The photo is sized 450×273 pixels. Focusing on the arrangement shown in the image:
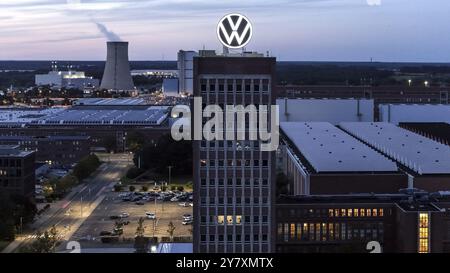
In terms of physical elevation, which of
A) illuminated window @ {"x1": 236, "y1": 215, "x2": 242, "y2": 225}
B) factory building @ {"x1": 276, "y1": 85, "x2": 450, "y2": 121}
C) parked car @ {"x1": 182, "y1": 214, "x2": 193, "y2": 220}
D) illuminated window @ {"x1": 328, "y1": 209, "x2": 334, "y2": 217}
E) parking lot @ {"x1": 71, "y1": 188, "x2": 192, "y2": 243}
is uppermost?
factory building @ {"x1": 276, "y1": 85, "x2": 450, "y2": 121}

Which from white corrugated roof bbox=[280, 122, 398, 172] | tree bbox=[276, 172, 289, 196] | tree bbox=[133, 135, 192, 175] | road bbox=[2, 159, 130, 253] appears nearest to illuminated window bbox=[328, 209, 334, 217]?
white corrugated roof bbox=[280, 122, 398, 172]

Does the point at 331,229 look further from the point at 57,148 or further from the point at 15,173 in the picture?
the point at 57,148

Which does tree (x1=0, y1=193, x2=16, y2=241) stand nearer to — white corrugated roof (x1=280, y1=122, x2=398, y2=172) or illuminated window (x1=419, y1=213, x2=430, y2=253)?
white corrugated roof (x1=280, y1=122, x2=398, y2=172)

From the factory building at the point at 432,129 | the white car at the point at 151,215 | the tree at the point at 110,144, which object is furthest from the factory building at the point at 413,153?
the tree at the point at 110,144

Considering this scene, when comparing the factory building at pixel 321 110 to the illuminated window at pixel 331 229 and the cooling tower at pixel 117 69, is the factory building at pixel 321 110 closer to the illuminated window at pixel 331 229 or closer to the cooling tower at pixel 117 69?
the cooling tower at pixel 117 69

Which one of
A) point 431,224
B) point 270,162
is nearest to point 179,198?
point 431,224
